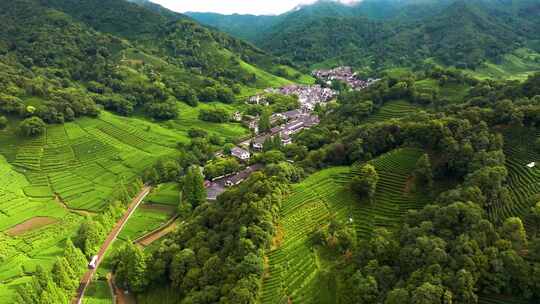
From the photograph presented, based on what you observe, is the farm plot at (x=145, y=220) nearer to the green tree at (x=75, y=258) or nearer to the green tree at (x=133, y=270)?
the green tree at (x=75, y=258)

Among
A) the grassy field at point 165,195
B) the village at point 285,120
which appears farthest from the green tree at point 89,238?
the village at point 285,120

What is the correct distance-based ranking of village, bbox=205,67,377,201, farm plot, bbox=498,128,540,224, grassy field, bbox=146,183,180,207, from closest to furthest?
farm plot, bbox=498,128,540,224 → grassy field, bbox=146,183,180,207 → village, bbox=205,67,377,201

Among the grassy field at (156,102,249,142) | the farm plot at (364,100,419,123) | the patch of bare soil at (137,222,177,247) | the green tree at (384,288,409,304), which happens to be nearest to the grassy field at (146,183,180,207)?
the patch of bare soil at (137,222,177,247)

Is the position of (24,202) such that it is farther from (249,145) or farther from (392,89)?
(392,89)

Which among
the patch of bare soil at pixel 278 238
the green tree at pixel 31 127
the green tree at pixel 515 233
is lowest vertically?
the patch of bare soil at pixel 278 238

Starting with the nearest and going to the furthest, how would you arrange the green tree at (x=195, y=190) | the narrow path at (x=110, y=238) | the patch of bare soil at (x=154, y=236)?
the narrow path at (x=110, y=238)
the patch of bare soil at (x=154, y=236)
the green tree at (x=195, y=190)

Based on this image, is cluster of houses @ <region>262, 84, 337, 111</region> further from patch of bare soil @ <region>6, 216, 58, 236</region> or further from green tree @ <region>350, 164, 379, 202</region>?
patch of bare soil @ <region>6, 216, 58, 236</region>

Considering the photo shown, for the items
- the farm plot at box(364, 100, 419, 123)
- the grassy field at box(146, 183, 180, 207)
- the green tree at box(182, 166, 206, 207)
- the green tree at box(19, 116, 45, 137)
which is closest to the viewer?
the green tree at box(182, 166, 206, 207)

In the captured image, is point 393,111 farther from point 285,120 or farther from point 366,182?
point 285,120
